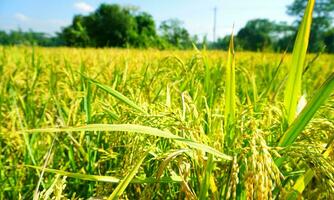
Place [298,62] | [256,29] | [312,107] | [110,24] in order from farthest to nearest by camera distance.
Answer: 1. [256,29]
2. [110,24]
3. [298,62]
4. [312,107]

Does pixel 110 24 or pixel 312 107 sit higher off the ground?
pixel 110 24

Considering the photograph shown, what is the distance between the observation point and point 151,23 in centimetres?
4653

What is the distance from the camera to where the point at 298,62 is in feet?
2.73

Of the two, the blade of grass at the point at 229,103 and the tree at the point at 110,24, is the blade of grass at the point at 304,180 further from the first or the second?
the tree at the point at 110,24

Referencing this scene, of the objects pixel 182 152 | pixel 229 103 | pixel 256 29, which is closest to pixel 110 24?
pixel 256 29

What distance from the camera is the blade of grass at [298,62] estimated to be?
82cm

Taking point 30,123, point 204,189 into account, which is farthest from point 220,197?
point 30,123

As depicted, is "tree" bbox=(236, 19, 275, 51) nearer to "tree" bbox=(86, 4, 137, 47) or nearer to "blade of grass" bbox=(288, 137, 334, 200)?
"tree" bbox=(86, 4, 137, 47)

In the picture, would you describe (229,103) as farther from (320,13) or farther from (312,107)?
(320,13)

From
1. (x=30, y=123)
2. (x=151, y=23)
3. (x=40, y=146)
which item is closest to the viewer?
(x=40, y=146)

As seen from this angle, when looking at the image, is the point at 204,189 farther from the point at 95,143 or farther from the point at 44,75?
the point at 44,75

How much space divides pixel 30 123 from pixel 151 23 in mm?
45894

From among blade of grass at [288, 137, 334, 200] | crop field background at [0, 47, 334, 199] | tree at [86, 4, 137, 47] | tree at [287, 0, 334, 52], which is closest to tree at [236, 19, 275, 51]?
tree at [287, 0, 334, 52]

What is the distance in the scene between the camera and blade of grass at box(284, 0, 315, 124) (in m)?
0.82
